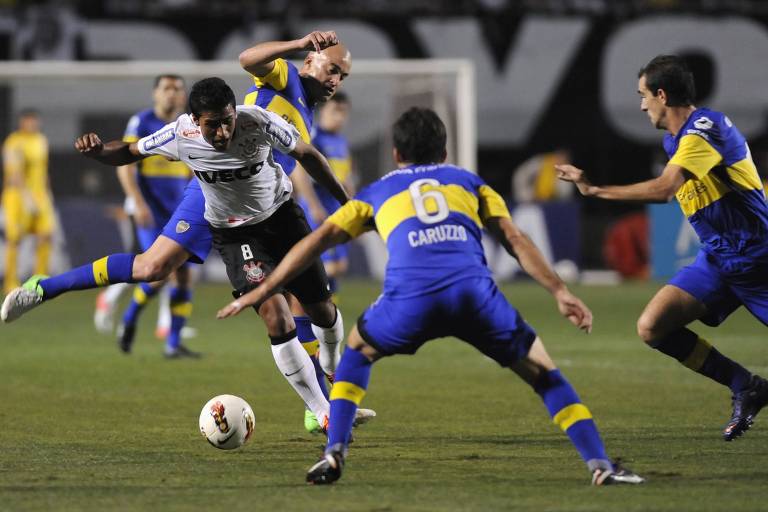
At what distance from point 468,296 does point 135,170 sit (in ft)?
24.4

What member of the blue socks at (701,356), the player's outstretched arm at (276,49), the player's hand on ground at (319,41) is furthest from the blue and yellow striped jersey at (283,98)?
the blue socks at (701,356)

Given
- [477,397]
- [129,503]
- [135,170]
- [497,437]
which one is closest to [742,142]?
[497,437]

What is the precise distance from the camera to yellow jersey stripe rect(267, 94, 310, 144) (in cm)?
810

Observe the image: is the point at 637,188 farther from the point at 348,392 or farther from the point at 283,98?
the point at 283,98

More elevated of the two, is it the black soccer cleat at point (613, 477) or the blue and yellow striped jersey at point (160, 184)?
the blue and yellow striped jersey at point (160, 184)

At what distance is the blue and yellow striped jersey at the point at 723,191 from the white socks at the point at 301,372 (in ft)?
7.61

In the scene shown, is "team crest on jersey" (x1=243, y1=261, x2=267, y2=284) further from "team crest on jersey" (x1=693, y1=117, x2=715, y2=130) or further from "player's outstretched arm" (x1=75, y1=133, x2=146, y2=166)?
"team crest on jersey" (x1=693, y1=117, x2=715, y2=130)

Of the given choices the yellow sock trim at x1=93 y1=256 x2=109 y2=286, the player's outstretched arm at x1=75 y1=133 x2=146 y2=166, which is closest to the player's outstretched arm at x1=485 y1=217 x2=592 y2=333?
the player's outstretched arm at x1=75 y1=133 x2=146 y2=166

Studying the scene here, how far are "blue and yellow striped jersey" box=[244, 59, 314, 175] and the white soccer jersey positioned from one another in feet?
1.47

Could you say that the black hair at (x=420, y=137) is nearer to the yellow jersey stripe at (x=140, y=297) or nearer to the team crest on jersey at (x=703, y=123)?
the team crest on jersey at (x=703, y=123)

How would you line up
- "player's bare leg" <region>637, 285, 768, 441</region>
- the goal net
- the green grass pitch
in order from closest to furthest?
the green grass pitch, "player's bare leg" <region>637, 285, 768, 441</region>, the goal net

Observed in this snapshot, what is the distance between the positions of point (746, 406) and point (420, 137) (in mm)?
2772

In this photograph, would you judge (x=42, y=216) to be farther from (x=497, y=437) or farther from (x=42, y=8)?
(x=497, y=437)

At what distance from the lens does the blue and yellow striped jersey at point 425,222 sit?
19.3 ft
